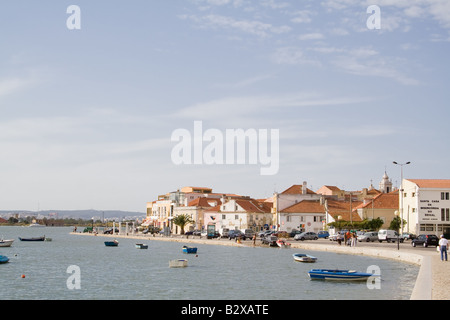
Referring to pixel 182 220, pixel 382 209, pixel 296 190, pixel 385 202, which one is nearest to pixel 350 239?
pixel 382 209

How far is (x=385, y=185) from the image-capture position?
15888 cm

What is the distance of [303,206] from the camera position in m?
122

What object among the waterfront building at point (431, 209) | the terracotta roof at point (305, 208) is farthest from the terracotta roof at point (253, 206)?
the waterfront building at point (431, 209)

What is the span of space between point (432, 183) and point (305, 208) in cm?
3264

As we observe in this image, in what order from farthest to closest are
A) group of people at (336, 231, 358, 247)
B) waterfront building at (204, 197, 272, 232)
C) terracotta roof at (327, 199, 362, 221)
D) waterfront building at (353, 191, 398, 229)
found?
waterfront building at (204, 197, 272, 232) < terracotta roof at (327, 199, 362, 221) < waterfront building at (353, 191, 398, 229) < group of people at (336, 231, 358, 247)

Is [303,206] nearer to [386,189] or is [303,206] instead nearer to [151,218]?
[386,189]

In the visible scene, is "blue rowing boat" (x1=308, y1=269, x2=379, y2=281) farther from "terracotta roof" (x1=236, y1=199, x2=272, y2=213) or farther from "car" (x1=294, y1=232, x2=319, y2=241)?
"terracotta roof" (x1=236, y1=199, x2=272, y2=213)

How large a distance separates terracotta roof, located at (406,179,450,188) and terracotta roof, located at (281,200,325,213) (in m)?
28.5

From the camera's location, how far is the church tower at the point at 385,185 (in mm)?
158875

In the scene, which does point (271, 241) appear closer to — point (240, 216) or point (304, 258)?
point (304, 258)

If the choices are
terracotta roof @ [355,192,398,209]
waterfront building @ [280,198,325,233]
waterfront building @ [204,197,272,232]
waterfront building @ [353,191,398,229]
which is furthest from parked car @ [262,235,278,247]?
waterfront building @ [204,197,272,232]

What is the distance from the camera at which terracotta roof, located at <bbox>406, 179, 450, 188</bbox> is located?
93250 mm

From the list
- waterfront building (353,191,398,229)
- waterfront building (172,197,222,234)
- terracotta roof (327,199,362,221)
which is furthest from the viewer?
waterfront building (172,197,222,234)
